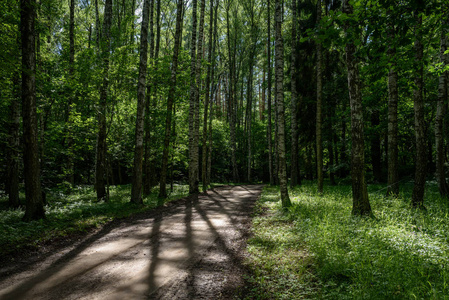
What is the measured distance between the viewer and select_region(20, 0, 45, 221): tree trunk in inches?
285

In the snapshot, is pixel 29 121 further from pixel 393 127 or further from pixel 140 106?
pixel 393 127

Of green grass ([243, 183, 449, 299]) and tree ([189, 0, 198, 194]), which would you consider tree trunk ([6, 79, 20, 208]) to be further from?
green grass ([243, 183, 449, 299])

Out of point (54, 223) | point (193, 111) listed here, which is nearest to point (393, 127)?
point (193, 111)

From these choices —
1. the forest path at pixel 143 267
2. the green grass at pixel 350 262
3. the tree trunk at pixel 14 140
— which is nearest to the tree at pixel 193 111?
the forest path at pixel 143 267

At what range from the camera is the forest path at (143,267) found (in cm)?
374

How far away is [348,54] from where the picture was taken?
7172 mm

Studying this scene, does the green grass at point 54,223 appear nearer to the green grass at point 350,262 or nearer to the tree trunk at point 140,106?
the tree trunk at point 140,106

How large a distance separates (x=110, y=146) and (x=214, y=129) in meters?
18.3

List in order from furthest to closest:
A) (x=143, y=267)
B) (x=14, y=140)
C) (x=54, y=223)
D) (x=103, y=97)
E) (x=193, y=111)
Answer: (x=193, y=111)
(x=103, y=97)
(x=14, y=140)
(x=54, y=223)
(x=143, y=267)

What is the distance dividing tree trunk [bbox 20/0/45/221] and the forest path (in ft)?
7.68

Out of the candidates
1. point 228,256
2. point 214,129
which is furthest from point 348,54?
point 214,129

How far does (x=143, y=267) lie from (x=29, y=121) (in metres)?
6.04

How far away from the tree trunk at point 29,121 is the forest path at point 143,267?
92.1 inches

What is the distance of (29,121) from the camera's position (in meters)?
7.37
